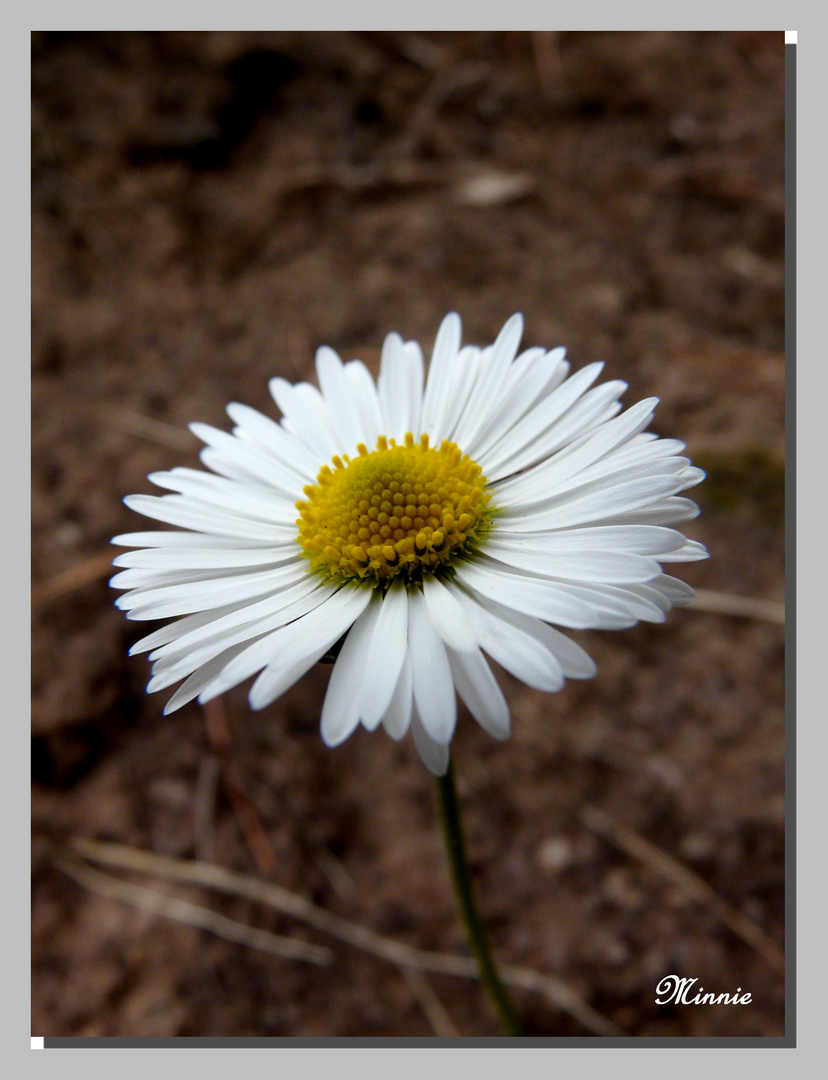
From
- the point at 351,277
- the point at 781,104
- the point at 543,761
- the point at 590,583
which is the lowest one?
the point at 543,761

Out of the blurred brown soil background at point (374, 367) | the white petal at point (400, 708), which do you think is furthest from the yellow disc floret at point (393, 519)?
the blurred brown soil background at point (374, 367)

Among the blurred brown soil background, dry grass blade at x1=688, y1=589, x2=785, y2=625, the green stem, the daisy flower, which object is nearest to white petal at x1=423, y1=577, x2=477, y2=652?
the daisy flower

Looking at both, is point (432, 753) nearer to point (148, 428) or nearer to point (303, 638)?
point (303, 638)

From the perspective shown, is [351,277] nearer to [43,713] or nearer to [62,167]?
[62,167]

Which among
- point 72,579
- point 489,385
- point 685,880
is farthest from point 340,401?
point 685,880

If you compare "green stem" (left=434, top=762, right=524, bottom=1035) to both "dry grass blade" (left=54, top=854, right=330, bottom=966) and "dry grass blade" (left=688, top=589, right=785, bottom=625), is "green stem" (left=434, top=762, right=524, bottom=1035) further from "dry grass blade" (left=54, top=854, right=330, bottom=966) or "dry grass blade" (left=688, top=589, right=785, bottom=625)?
"dry grass blade" (left=688, top=589, right=785, bottom=625)

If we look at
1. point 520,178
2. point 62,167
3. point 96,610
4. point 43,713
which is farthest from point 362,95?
point 43,713
